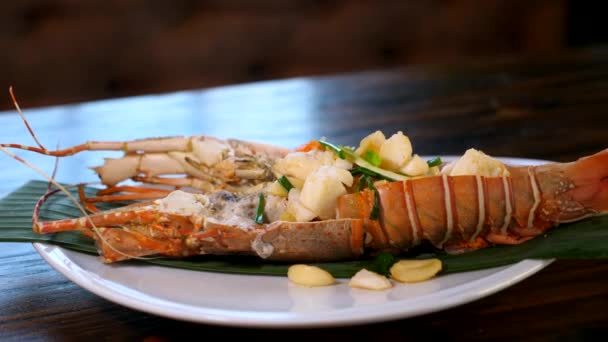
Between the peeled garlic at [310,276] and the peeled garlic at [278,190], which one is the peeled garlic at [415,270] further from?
the peeled garlic at [278,190]

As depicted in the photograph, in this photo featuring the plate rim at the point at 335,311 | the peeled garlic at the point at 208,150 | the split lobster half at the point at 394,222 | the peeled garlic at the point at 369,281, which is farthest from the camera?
the peeled garlic at the point at 208,150

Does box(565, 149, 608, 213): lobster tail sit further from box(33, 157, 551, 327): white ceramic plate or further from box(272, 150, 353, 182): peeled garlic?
box(272, 150, 353, 182): peeled garlic

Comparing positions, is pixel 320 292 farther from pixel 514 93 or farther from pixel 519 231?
pixel 514 93

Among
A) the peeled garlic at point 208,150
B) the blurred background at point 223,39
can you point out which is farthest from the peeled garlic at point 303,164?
the blurred background at point 223,39

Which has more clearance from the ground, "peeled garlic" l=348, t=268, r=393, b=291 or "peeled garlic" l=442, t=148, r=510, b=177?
"peeled garlic" l=442, t=148, r=510, b=177

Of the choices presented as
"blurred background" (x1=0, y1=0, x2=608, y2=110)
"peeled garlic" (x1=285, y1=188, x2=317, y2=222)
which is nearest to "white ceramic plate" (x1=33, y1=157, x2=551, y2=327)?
"peeled garlic" (x1=285, y1=188, x2=317, y2=222)

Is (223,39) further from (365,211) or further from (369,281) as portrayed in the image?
(369,281)
